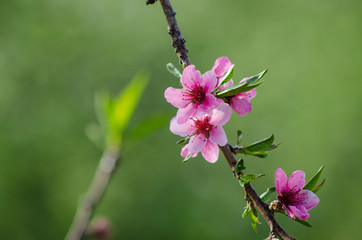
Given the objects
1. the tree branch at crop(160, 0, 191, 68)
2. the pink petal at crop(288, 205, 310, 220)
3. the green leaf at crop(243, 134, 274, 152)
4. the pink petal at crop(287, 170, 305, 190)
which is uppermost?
the tree branch at crop(160, 0, 191, 68)

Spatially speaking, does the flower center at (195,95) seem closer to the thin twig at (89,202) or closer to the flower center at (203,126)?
the flower center at (203,126)

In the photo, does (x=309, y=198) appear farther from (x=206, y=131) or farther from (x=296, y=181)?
(x=206, y=131)

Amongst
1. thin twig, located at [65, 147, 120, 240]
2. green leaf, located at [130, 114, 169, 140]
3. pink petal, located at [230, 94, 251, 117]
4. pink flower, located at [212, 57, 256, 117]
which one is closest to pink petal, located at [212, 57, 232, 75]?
pink flower, located at [212, 57, 256, 117]

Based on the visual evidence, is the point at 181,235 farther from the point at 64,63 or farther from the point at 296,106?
the point at 64,63

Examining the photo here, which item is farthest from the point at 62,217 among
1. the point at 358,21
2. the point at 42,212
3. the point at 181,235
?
the point at 358,21

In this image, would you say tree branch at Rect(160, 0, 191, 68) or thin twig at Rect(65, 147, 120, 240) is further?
thin twig at Rect(65, 147, 120, 240)

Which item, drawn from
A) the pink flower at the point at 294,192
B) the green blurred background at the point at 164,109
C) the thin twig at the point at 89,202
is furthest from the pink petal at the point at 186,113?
the green blurred background at the point at 164,109

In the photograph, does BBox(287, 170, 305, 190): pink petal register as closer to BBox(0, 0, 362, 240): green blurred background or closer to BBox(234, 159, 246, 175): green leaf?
BBox(234, 159, 246, 175): green leaf
